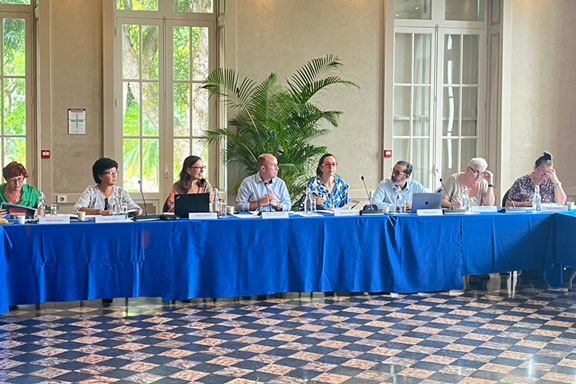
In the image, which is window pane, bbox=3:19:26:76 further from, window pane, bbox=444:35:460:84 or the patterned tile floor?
window pane, bbox=444:35:460:84

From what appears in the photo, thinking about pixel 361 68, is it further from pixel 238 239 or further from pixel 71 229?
pixel 71 229

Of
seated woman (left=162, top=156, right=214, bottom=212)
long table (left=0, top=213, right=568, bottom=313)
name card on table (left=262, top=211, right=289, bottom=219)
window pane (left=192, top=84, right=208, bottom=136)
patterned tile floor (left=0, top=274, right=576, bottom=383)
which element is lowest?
patterned tile floor (left=0, top=274, right=576, bottom=383)

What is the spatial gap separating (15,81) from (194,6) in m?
2.15

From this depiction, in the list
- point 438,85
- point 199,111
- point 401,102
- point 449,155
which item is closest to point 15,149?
point 199,111

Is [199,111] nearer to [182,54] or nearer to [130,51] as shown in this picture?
[182,54]

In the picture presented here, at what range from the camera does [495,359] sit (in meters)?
5.19

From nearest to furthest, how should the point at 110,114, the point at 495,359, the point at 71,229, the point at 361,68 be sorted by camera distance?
the point at 495,359 < the point at 71,229 < the point at 110,114 < the point at 361,68

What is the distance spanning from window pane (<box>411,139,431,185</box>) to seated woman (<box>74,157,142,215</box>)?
166 inches

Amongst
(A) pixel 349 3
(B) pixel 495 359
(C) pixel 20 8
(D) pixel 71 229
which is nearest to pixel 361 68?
(A) pixel 349 3

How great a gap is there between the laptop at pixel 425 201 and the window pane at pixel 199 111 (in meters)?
→ 3.40

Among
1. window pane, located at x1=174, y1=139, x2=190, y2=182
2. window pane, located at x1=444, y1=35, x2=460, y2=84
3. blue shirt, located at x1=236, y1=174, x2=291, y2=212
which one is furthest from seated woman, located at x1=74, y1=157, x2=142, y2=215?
window pane, located at x1=444, y1=35, x2=460, y2=84

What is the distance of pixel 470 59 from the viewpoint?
10.5 meters

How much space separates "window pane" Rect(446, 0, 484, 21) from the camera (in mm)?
10352

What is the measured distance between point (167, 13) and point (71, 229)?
401cm
